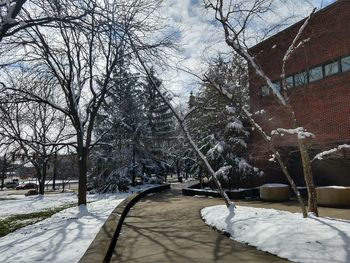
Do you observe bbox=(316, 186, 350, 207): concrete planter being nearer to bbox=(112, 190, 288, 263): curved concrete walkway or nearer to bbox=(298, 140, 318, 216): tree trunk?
bbox=(112, 190, 288, 263): curved concrete walkway

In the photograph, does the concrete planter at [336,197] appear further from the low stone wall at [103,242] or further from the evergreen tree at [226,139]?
the low stone wall at [103,242]

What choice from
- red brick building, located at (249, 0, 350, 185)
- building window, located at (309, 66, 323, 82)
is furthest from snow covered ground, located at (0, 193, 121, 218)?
building window, located at (309, 66, 323, 82)

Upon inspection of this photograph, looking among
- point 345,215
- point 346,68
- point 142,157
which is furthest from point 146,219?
point 142,157

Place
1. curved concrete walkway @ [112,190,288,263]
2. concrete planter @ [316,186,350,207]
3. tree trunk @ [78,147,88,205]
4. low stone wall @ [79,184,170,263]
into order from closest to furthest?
low stone wall @ [79,184,170,263], curved concrete walkway @ [112,190,288,263], concrete planter @ [316,186,350,207], tree trunk @ [78,147,88,205]

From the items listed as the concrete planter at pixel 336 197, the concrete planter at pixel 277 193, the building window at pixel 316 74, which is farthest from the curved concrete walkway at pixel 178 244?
the building window at pixel 316 74

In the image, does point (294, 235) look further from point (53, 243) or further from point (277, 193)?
point (277, 193)

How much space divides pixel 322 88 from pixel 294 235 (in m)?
14.0

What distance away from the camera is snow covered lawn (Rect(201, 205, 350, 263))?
22.2 ft

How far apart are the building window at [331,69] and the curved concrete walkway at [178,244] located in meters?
11.2

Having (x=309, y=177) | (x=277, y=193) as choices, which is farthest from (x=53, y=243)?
(x=277, y=193)

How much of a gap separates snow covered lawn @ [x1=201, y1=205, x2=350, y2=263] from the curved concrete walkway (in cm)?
28

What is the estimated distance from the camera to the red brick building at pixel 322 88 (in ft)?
61.4

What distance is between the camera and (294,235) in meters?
7.83

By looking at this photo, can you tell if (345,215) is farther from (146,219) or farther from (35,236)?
(35,236)
